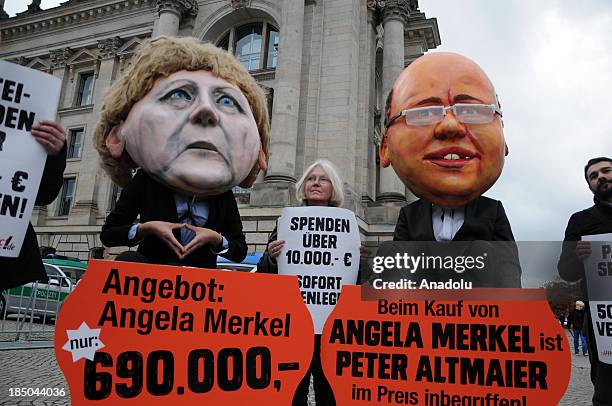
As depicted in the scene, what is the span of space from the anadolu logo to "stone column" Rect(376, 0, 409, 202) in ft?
51.0

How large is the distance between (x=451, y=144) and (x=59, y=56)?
27.5m

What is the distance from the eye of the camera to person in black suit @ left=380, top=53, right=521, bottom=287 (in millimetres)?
1920

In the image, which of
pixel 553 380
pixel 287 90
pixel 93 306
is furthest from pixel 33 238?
pixel 287 90

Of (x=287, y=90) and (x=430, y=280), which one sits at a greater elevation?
(x=287, y=90)

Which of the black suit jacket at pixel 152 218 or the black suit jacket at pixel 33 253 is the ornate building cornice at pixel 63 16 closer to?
the black suit jacket at pixel 33 253

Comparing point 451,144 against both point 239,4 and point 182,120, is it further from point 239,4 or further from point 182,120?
point 239,4

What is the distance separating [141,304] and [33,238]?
108 cm

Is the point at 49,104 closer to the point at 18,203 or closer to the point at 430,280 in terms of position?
the point at 18,203

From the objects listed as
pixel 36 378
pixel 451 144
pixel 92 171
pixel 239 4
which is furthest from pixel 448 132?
pixel 92 171

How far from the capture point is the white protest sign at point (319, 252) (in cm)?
255

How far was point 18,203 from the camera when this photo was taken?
1.93 metres

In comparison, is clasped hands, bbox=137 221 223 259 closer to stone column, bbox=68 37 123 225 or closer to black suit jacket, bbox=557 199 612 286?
black suit jacket, bbox=557 199 612 286

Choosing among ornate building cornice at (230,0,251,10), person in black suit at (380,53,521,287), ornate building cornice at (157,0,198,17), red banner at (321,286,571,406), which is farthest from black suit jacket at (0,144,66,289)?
ornate building cornice at (157,0,198,17)

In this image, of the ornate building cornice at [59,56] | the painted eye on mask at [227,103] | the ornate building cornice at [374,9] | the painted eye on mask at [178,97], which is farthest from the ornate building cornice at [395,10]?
the painted eye on mask at [178,97]
